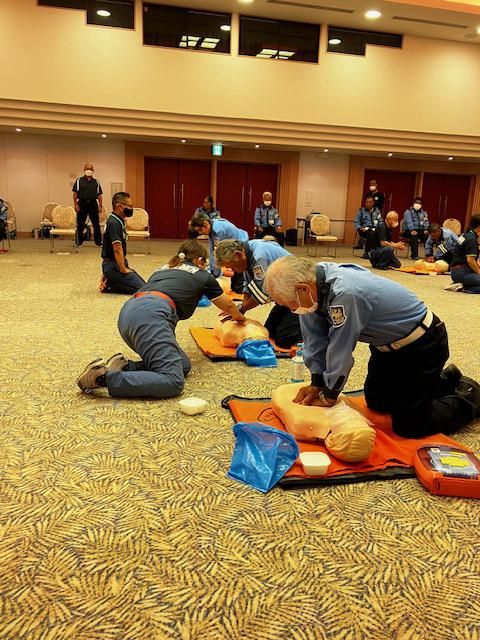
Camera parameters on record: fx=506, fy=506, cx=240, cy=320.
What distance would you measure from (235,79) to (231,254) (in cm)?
811

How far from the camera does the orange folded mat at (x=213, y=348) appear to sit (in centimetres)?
366

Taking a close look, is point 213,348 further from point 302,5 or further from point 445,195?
point 445,195

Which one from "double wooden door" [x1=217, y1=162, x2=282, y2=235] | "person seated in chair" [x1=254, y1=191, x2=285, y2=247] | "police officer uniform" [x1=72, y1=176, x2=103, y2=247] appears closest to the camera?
"police officer uniform" [x1=72, y1=176, x2=103, y2=247]

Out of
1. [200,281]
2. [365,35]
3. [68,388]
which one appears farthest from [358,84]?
[68,388]

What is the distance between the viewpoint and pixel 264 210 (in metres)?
11.4

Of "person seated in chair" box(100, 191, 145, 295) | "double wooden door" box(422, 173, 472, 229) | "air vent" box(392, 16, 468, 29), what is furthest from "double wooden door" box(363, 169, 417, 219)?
"person seated in chair" box(100, 191, 145, 295)

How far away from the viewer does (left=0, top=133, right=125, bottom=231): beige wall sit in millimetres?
12258

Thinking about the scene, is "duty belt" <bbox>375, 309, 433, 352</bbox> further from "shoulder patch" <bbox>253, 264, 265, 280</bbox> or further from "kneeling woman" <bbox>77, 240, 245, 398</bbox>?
"shoulder patch" <bbox>253, 264, 265, 280</bbox>

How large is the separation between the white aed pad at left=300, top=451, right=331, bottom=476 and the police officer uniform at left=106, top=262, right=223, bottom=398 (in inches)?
39.4

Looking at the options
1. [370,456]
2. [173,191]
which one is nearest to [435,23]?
[173,191]

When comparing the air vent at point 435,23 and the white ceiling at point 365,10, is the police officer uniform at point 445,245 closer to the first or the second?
the white ceiling at point 365,10

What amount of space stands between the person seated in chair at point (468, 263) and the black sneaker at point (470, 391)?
4466mm

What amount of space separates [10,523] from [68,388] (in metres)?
1.29

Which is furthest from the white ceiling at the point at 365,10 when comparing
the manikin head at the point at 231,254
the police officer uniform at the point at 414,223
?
the manikin head at the point at 231,254
